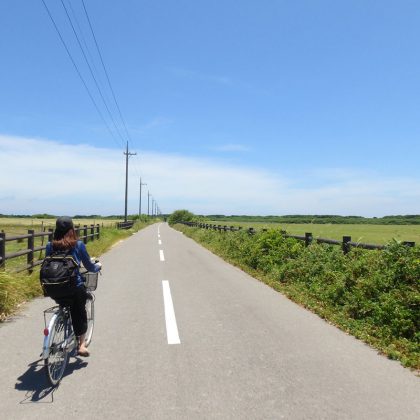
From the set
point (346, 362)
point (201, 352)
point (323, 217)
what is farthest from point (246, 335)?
point (323, 217)

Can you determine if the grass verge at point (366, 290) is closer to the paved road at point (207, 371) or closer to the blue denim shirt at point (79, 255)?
the paved road at point (207, 371)

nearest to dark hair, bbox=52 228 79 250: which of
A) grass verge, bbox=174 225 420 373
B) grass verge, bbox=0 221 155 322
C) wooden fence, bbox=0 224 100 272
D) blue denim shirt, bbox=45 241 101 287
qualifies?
blue denim shirt, bbox=45 241 101 287

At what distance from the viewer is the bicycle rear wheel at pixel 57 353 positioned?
4418 millimetres

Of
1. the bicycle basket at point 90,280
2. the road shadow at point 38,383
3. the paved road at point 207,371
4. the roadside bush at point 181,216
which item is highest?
the roadside bush at point 181,216

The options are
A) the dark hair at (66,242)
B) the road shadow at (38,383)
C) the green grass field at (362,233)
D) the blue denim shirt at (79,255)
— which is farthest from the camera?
the green grass field at (362,233)

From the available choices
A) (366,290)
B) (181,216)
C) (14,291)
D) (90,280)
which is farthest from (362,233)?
(181,216)

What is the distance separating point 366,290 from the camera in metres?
8.05

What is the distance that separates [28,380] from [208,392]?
2.05 metres

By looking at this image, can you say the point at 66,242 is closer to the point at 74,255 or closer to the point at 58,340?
the point at 74,255

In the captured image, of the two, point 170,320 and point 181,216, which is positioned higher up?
point 181,216

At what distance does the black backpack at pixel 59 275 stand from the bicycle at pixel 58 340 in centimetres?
→ 20

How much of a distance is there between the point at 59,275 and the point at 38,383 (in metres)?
1.22

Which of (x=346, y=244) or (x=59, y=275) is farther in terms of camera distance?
(x=346, y=244)

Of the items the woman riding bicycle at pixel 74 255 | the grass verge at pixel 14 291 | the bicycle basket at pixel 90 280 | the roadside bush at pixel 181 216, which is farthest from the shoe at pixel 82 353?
the roadside bush at pixel 181 216
